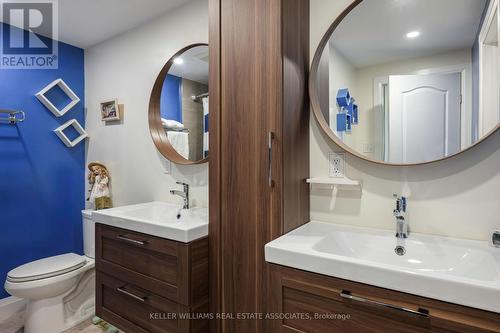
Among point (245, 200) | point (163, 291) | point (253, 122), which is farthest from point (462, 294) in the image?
point (163, 291)

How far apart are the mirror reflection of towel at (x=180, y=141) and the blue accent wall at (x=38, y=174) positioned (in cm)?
125

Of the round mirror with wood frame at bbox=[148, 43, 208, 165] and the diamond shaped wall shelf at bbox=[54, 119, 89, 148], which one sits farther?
the diamond shaped wall shelf at bbox=[54, 119, 89, 148]

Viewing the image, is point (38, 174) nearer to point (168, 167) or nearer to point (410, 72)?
point (168, 167)

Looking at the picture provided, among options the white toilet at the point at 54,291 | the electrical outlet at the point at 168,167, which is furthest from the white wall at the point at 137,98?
the white toilet at the point at 54,291

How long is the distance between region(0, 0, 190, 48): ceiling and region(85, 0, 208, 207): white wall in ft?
0.20

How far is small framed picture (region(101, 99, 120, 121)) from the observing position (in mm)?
2328

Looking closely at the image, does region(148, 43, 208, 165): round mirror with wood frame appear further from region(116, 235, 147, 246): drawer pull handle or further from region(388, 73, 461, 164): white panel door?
region(388, 73, 461, 164): white panel door

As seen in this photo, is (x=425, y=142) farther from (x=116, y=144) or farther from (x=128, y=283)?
(x=116, y=144)

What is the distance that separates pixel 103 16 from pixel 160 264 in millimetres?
1917

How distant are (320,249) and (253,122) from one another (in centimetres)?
62

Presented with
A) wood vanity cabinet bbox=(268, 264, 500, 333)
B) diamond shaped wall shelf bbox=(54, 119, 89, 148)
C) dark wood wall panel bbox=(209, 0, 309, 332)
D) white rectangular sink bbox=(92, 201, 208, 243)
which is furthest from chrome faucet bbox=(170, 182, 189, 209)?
diamond shaped wall shelf bbox=(54, 119, 89, 148)

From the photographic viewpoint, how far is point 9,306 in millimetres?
2105

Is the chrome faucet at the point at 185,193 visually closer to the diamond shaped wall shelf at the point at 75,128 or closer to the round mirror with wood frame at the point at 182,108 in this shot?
the round mirror with wood frame at the point at 182,108

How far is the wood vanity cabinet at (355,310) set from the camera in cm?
71
